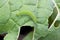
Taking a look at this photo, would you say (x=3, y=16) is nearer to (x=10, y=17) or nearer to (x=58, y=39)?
(x=10, y=17)

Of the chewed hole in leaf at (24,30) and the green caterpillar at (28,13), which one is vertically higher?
the green caterpillar at (28,13)

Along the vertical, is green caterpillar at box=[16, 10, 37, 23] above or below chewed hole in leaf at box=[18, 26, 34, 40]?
above

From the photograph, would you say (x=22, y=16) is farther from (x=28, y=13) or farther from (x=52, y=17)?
(x=52, y=17)

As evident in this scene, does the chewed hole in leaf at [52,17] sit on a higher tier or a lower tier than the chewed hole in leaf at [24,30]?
→ higher

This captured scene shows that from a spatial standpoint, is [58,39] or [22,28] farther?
[58,39]

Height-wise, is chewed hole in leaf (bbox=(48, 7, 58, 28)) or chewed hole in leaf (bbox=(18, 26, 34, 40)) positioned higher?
chewed hole in leaf (bbox=(48, 7, 58, 28))

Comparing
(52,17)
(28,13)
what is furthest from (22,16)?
(52,17)

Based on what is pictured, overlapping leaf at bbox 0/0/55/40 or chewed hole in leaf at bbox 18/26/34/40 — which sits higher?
overlapping leaf at bbox 0/0/55/40

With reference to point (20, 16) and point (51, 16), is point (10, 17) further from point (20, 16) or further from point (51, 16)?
point (51, 16)

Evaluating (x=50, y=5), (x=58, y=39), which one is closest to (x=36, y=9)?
(x=50, y=5)

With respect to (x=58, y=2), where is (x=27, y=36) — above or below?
below

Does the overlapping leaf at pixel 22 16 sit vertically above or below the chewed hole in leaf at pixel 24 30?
above
